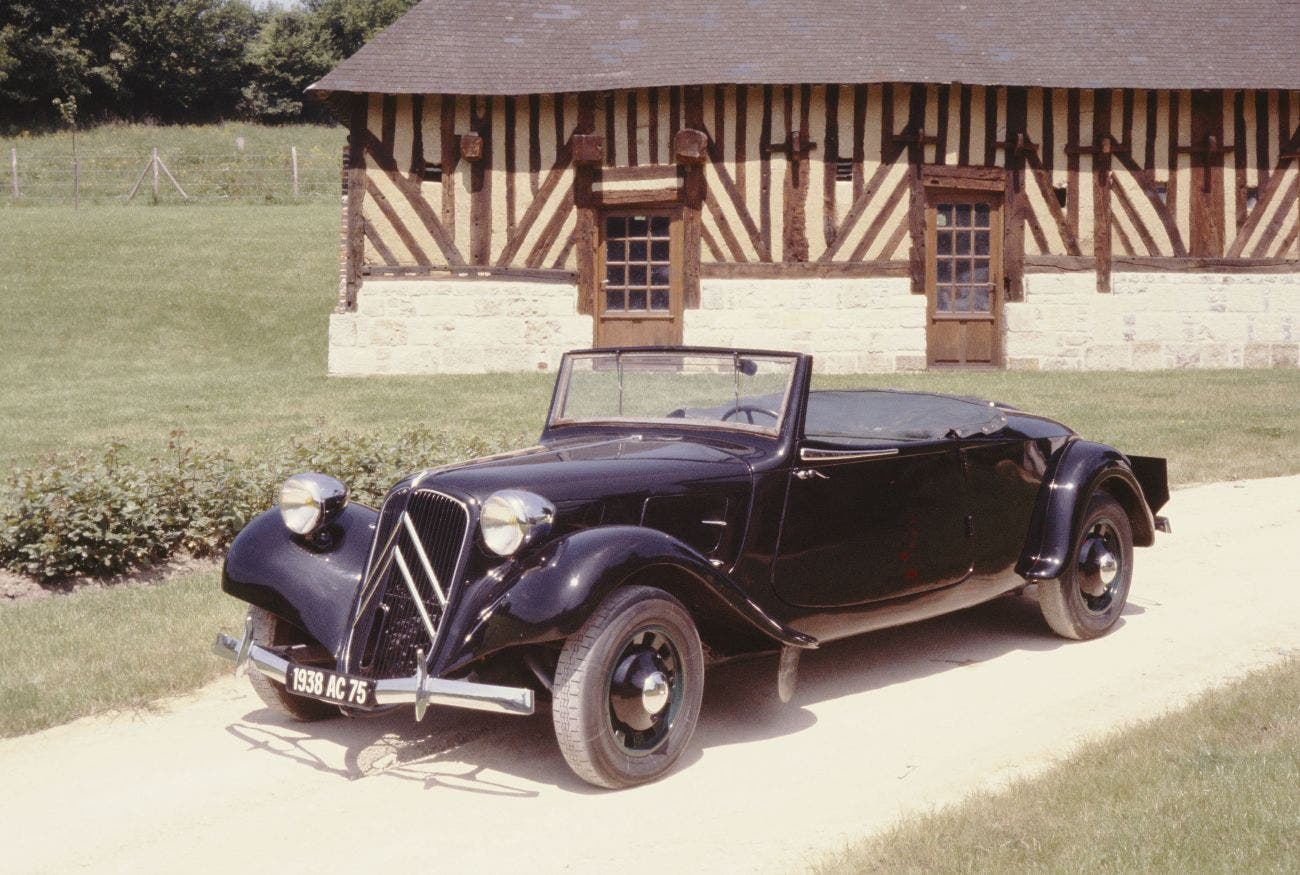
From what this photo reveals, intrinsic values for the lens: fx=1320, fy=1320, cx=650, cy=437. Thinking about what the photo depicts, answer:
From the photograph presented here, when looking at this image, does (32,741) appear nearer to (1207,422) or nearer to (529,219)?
(1207,422)

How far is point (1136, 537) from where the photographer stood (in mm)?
6465

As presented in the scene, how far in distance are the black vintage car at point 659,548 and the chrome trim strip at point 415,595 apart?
0.03 feet

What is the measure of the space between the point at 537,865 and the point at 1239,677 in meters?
3.05

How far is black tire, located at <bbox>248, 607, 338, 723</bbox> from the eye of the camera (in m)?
4.90

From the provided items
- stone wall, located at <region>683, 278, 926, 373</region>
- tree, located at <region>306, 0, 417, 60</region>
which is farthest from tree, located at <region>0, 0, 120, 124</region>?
stone wall, located at <region>683, 278, 926, 373</region>

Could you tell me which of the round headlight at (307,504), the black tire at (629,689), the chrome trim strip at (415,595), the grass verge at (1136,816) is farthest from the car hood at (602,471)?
the grass verge at (1136,816)

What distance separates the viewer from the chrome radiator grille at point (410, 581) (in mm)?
4316

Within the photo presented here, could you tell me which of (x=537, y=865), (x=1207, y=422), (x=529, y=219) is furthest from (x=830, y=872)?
(x=529, y=219)

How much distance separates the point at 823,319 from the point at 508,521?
1368 centimetres

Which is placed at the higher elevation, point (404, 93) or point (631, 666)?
point (404, 93)

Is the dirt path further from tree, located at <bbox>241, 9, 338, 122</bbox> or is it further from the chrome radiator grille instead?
tree, located at <bbox>241, 9, 338, 122</bbox>

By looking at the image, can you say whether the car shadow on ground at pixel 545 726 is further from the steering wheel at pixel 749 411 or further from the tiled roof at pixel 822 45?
the tiled roof at pixel 822 45

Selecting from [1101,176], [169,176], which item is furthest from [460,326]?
[169,176]

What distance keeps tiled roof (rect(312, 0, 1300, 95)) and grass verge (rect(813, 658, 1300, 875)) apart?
13.5 m
